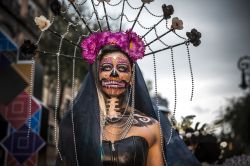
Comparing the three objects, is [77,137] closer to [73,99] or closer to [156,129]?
[73,99]

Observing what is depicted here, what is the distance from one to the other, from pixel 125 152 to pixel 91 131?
36 centimetres

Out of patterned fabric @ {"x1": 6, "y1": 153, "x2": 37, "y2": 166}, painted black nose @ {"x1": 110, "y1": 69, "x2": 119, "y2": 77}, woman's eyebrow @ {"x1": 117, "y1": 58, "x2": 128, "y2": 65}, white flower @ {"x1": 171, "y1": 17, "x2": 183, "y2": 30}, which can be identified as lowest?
patterned fabric @ {"x1": 6, "y1": 153, "x2": 37, "y2": 166}

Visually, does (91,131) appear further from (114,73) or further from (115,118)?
(114,73)

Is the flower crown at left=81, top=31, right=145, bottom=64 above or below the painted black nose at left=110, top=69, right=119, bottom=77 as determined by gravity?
above

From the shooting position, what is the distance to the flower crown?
3.90 m

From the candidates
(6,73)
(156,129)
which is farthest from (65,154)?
(6,73)

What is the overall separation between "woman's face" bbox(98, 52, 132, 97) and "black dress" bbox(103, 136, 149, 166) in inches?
20.5

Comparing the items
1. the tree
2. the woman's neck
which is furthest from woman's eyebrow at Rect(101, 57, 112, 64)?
the tree

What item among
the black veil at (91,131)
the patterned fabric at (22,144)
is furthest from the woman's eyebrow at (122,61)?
the patterned fabric at (22,144)

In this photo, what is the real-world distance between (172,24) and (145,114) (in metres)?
0.96

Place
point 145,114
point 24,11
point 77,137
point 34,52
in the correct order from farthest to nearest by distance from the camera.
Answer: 1. point 24,11
2. point 145,114
3. point 34,52
4. point 77,137

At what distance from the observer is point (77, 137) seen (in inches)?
135

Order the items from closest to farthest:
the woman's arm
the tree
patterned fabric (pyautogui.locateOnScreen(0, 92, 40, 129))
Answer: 1. the woman's arm
2. patterned fabric (pyautogui.locateOnScreen(0, 92, 40, 129))
3. the tree

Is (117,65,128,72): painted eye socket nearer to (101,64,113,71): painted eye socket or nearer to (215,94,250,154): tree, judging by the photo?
(101,64,113,71): painted eye socket
